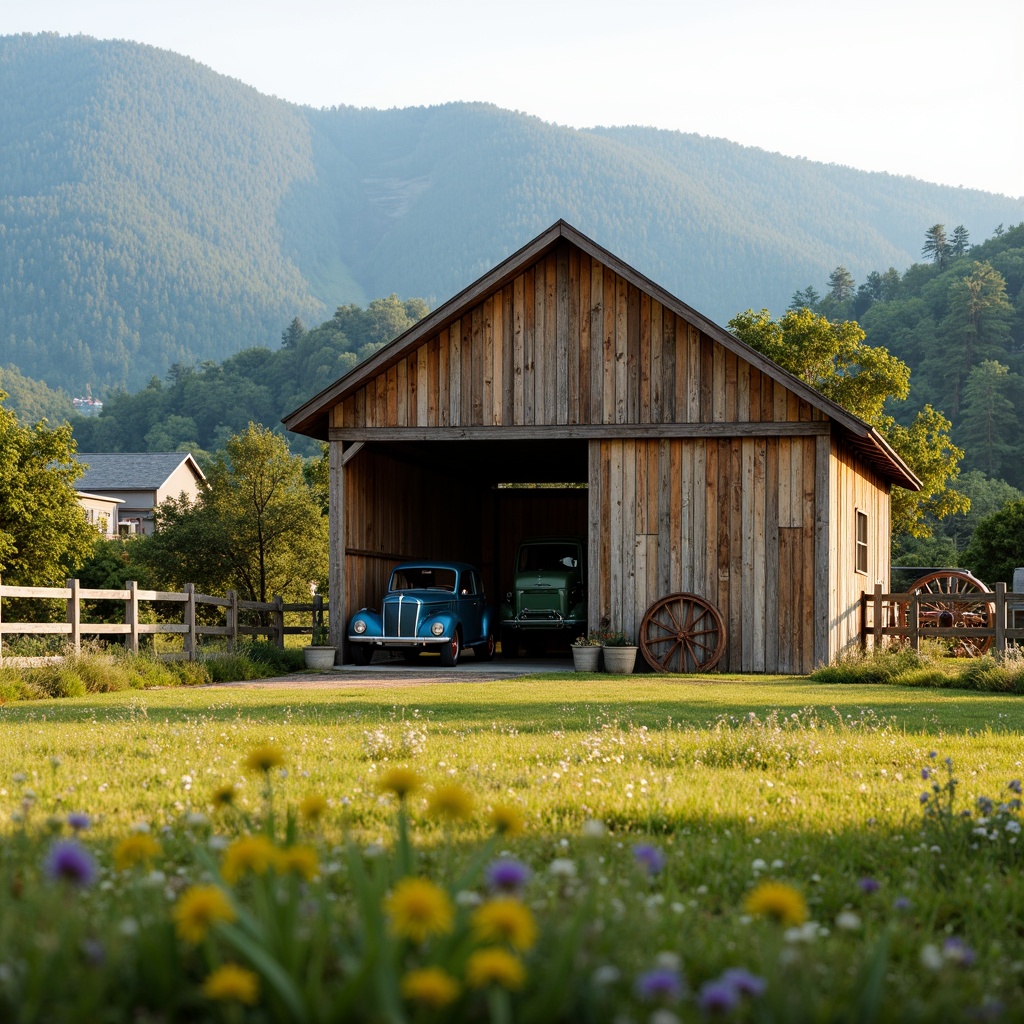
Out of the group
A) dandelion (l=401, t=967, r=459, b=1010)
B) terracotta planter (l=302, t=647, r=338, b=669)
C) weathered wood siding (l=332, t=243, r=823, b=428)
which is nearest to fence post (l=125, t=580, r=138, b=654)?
terracotta planter (l=302, t=647, r=338, b=669)

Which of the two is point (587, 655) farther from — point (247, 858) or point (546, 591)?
point (247, 858)

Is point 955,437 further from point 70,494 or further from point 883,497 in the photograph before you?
point 70,494

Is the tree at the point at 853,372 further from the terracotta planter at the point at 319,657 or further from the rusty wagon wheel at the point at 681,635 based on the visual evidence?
the terracotta planter at the point at 319,657

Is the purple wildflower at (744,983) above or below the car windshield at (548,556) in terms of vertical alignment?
below

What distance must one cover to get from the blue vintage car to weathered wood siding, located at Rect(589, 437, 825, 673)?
279 cm

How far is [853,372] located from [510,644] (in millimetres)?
15896

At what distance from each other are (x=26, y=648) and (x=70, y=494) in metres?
21.2

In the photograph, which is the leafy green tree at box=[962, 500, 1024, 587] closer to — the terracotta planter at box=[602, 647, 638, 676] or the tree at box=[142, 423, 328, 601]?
Result: the terracotta planter at box=[602, 647, 638, 676]

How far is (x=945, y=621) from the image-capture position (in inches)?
1025

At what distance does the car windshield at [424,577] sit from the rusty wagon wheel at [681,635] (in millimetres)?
4212

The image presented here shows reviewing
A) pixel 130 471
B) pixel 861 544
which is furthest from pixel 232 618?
pixel 130 471

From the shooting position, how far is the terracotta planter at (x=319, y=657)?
821 inches

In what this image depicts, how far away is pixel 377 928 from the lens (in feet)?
8.21

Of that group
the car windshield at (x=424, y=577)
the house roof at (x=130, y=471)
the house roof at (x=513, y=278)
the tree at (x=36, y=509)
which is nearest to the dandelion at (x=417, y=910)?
the house roof at (x=513, y=278)
